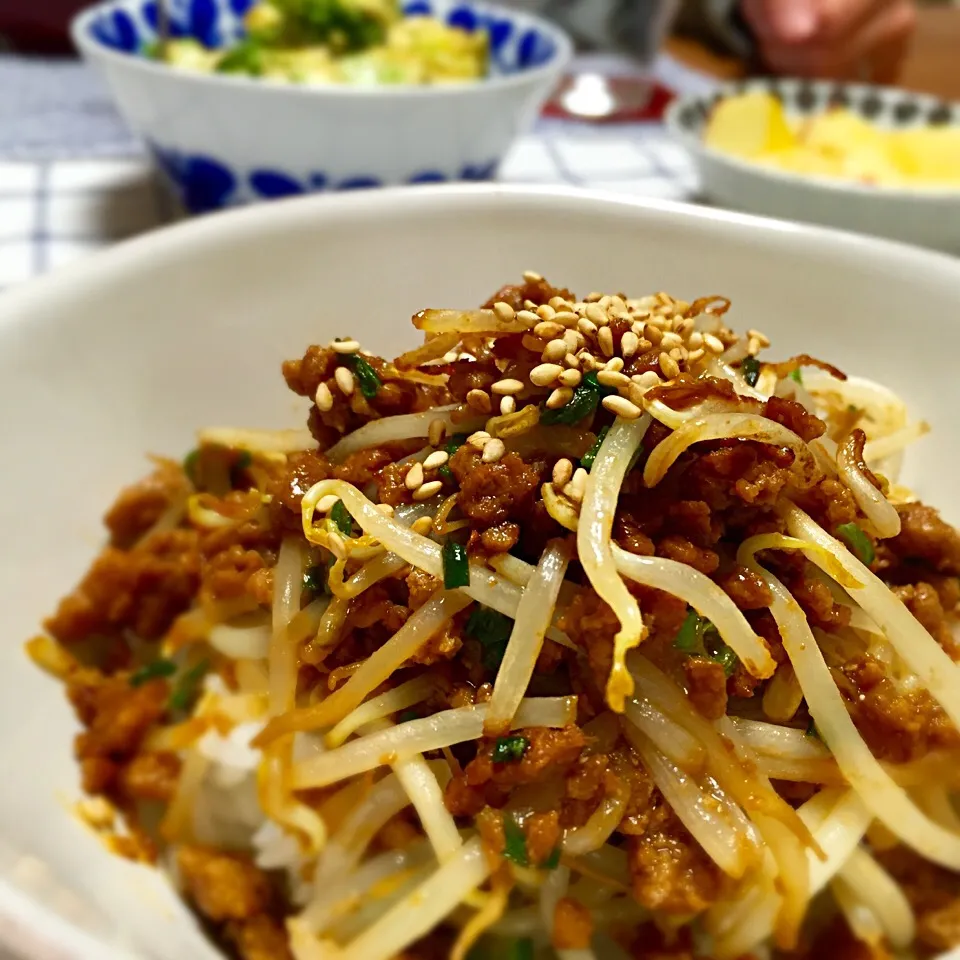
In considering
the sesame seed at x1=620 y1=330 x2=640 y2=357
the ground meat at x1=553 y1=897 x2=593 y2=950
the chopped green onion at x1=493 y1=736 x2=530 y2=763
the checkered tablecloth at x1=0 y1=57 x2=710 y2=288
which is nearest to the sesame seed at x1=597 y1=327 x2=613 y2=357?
the sesame seed at x1=620 y1=330 x2=640 y2=357

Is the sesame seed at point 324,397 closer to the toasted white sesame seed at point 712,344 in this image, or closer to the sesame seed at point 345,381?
the sesame seed at point 345,381

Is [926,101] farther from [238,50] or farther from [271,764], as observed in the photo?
[271,764]

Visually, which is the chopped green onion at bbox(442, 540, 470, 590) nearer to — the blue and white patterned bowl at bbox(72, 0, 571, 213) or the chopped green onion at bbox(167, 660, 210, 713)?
the chopped green onion at bbox(167, 660, 210, 713)

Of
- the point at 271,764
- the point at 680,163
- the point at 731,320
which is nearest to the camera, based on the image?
the point at 271,764

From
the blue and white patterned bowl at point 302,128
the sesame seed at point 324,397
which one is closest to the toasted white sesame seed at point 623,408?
the sesame seed at point 324,397

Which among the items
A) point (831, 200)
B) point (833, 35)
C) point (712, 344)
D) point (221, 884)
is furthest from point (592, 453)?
point (833, 35)

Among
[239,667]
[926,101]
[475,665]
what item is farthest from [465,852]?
[926,101]
